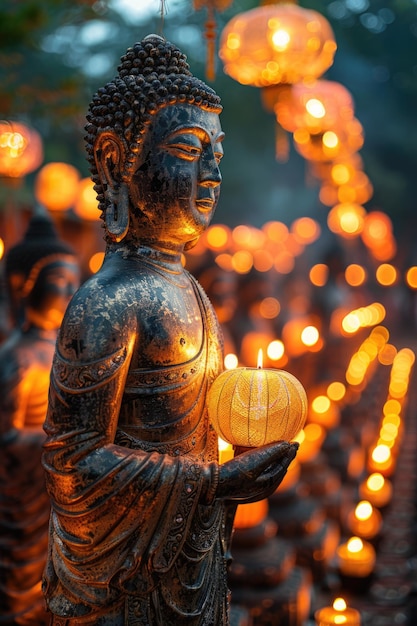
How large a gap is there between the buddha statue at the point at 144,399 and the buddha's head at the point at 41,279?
1240 mm

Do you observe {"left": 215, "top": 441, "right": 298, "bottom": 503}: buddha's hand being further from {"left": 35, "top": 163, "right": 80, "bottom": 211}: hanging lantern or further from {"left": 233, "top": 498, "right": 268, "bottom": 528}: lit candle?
{"left": 35, "top": 163, "right": 80, "bottom": 211}: hanging lantern

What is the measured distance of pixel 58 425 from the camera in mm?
1979

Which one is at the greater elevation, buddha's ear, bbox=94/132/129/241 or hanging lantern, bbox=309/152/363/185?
buddha's ear, bbox=94/132/129/241

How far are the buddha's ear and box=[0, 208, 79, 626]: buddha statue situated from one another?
130 cm

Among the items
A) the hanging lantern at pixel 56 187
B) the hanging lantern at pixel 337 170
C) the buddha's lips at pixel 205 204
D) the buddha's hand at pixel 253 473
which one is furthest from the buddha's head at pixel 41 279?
the hanging lantern at pixel 337 170

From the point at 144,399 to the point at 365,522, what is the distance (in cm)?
365

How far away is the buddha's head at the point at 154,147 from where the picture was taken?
6.92ft

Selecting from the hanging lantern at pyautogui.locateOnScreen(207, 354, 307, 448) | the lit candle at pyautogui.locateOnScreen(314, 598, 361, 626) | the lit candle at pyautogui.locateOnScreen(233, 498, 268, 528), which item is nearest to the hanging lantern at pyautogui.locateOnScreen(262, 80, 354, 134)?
the lit candle at pyautogui.locateOnScreen(233, 498, 268, 528)

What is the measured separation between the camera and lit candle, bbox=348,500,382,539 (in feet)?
17.3

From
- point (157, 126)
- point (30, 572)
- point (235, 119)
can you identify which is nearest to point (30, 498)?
point (30, 572)

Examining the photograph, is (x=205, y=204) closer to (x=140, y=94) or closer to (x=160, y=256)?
(x=160, y=256)

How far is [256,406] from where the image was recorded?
2.02 meters

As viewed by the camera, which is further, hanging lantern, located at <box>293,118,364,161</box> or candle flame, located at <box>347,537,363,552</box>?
hanging lantern, located at <box>293,118,364,161</box>

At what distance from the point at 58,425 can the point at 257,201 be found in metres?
20.6
